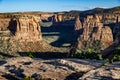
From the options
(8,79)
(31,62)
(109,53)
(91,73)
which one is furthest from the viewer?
(109,53)

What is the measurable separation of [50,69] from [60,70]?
132 cm

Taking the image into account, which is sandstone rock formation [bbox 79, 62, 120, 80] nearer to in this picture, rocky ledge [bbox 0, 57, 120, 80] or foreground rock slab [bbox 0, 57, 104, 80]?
rocky ledge [bbox 0, 57, 120, 80]

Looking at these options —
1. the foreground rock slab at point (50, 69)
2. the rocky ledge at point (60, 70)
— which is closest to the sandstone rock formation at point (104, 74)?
the rocky ledge at point (60, 70)

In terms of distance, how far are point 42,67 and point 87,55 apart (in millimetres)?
20075

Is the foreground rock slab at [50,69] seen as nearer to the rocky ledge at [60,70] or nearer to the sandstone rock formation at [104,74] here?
the rocky ledge at [60,70]

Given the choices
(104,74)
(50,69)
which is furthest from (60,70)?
(104,74)

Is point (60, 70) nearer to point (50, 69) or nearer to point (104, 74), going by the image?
point (50, 69)

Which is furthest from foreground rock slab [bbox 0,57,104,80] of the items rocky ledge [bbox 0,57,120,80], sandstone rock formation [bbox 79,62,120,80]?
sandstone rock formation [bbox 79,62,120,80]

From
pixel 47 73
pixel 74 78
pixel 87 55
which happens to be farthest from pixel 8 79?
pixel 87 55

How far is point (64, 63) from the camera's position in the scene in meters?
53.1

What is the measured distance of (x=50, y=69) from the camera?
2030 inches

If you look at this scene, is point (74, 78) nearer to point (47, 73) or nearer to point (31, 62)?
point (47, 73)

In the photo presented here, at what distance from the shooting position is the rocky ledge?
47378 mm

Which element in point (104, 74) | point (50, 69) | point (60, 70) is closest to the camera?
point (104, 74)
